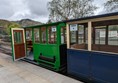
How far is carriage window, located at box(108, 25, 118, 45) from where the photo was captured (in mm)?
3795

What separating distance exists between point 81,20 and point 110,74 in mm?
1809

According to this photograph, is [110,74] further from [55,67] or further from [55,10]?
[55,10]

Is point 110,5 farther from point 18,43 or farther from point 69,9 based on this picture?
point 18,43

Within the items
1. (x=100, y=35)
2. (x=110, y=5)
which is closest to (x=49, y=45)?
(x=100, y=35)

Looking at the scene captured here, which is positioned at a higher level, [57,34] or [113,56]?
[57,34]

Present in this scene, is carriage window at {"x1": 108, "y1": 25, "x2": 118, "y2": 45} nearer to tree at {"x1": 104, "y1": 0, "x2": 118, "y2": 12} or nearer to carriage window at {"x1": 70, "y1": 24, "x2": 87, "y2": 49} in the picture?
carriage window at {"x1": 70, "y1": 24, "x2": 87, "y2": 49}

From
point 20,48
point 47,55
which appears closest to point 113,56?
point 47,55

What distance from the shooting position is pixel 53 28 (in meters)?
4.57

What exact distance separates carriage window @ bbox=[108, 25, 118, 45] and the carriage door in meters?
4.74

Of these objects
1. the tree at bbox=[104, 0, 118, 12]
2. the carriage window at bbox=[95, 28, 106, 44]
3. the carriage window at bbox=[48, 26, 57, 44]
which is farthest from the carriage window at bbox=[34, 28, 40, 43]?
the tree at bbox=[104, 0, 118, 12]

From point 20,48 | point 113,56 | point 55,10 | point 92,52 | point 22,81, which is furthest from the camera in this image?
point 55,10

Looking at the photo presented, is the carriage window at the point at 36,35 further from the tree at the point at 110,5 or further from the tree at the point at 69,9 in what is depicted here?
the tree at the point at 69,9

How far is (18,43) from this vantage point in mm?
6246

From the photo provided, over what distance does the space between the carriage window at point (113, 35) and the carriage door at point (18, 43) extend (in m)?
4.74
